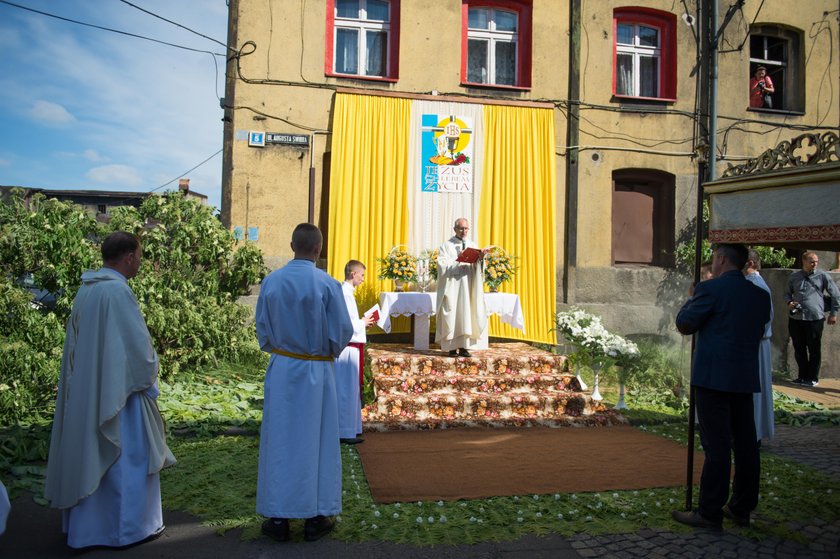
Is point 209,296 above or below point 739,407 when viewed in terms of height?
above

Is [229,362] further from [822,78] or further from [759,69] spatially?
[822,78]

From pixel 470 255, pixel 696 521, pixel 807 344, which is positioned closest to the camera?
pixel 696 521

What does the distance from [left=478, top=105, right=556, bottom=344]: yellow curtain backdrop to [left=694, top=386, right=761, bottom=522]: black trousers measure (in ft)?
23.1

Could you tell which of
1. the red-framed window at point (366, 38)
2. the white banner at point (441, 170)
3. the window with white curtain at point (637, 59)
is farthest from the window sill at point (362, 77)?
the window with white curtain at point (637, 59)

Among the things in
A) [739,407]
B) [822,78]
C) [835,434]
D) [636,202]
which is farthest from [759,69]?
[739,407]

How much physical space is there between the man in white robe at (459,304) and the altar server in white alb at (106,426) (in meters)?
5.56

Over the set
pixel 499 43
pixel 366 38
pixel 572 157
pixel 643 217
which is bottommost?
pixel 643 217

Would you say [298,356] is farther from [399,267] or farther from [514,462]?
[399,267]

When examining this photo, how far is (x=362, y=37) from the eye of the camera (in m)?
11.8

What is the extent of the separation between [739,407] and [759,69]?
11.1m

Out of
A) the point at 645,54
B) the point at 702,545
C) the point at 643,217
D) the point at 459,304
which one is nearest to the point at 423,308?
the point at 459,304

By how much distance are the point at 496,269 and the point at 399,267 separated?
5.06 ft

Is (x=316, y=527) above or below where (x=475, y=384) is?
below

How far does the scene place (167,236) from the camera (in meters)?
9.64
